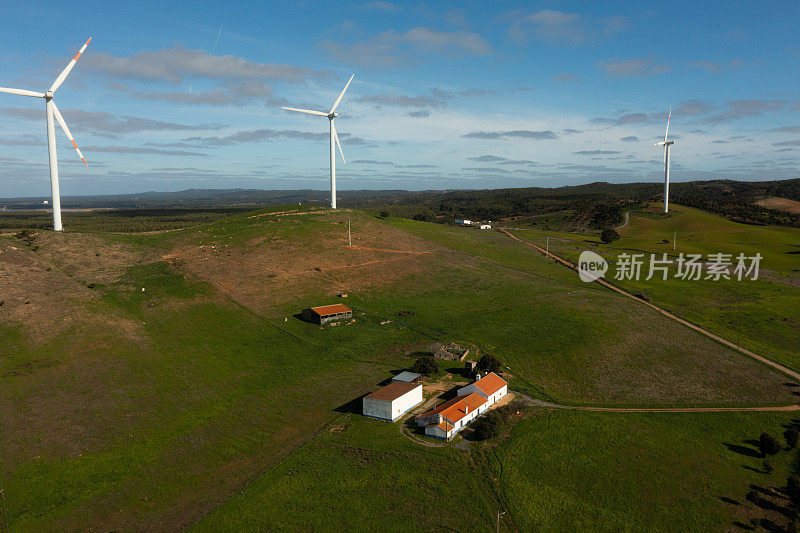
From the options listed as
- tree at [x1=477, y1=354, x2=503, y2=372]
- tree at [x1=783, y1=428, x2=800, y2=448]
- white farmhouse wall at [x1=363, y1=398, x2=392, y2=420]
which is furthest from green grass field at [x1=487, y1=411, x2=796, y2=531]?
white farmhouse wall at [x1=363, y1=398, x2=392, y2=420]

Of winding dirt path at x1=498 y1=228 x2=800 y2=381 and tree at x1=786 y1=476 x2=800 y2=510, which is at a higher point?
winding dirt path at x1=498 y1=228 x2=800 y2=381

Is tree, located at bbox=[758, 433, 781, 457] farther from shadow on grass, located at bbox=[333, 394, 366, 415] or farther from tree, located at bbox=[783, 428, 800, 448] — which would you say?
shadow on grass, located at bbox=[333, 394, 366, 415]

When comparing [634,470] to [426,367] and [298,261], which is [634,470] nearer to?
[426,367]

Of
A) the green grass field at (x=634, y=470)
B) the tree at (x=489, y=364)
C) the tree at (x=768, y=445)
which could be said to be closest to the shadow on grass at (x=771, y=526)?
the green grass field at (x=634, y=470)

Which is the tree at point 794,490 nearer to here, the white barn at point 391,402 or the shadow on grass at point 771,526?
the shadow on grass at point 771,526

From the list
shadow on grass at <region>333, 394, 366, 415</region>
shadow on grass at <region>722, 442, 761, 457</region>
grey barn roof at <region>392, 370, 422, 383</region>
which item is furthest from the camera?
grey barn roof at <region>392, 370, 422, 383</region>

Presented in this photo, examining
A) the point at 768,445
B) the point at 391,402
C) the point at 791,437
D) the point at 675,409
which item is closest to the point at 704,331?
the point at 675,409

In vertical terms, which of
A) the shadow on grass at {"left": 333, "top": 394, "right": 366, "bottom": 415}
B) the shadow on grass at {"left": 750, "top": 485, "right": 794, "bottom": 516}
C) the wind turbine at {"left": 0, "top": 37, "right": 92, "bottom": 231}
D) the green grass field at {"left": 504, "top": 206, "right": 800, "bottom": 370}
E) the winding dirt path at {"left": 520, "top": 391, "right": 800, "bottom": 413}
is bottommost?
the shadow on grass at {"left": 750, "top": 485, "right": 794, "bottom": 516}
